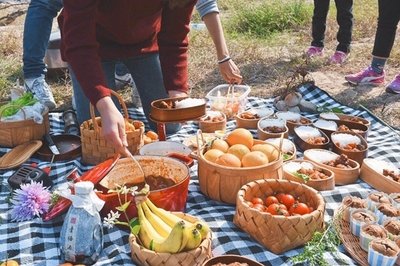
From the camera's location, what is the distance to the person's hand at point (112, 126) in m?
1.90

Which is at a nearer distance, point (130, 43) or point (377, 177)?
point (377, 177)

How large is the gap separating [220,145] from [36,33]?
1804 mm

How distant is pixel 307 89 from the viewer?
371 centimetres

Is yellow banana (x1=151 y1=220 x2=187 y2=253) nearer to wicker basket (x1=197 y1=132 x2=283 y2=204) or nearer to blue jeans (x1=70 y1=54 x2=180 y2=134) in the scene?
wicker basket (x1=197 y1=132 x2=283 y2=204)

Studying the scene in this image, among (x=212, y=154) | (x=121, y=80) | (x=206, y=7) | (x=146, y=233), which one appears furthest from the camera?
(x=121, y=80)

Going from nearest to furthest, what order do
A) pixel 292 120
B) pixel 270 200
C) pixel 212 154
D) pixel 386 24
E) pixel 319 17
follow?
pixel 270 200 < pixel 212 154 < pixel 292 120 < pixel 386 24 < pixel 319 17

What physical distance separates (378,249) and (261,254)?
0.41m

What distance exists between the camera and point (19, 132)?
270cm

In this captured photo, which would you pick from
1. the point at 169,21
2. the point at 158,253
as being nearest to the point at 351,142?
the point at 169,21

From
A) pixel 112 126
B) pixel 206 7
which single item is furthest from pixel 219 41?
pixel 112 126

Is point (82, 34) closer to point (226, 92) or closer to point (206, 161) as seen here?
point (206, 161)

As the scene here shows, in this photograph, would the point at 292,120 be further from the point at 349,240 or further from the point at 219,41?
the point at 349,240

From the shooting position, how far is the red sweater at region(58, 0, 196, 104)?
84.4 inches

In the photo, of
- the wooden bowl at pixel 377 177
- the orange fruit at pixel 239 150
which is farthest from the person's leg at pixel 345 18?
the orange fruit at pixel 239 150
